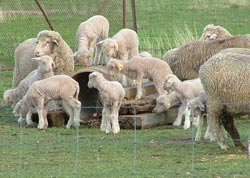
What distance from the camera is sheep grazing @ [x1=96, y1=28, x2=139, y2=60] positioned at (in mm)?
15992

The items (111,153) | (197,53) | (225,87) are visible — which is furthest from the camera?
(197,53)

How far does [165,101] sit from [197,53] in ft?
5.14

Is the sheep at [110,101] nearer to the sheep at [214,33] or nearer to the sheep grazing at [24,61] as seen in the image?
the sheep grazing at [24,61]

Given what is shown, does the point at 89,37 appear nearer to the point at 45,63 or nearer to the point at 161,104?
the point at 45,63

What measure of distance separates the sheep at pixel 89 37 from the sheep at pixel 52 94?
206 cm

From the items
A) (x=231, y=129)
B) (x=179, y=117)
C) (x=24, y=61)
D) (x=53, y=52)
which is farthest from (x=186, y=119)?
(x=24, y=61)

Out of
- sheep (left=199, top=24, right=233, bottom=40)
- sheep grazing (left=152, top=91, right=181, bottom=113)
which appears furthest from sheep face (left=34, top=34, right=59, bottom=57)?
sheep (left=199, top=24, right=233, bottom=40)

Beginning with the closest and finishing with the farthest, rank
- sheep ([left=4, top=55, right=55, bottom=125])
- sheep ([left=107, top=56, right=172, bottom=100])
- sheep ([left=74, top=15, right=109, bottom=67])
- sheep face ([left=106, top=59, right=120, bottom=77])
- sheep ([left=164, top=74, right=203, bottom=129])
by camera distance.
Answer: sheep ([left=164, top=74, right=203, bottom=129]) < sheep ([left=4, top=55, right=55, bottom=125]) < sheep ([left=107, top=56, right=172, bottom=100]) < sheep face ([left=106, top=59, right=120, bottom=77]) < sheep ([left=74, top=15, right=109, bottom=67])

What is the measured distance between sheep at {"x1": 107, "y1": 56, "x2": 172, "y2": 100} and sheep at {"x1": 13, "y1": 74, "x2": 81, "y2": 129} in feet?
3.63

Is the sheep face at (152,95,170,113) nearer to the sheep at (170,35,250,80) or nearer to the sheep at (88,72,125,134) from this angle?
the sheep at (88,72,125,134)

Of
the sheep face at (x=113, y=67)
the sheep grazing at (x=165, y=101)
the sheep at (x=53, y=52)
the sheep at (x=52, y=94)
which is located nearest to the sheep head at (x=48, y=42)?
the sheep at (x=53, y=52)

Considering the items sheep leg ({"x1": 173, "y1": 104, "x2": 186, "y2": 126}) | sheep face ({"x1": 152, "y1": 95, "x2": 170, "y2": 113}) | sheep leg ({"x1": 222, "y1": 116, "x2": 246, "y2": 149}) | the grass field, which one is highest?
sheep face ({"x1": 152, "y1": 95, "x2": 170, "y2": 113})

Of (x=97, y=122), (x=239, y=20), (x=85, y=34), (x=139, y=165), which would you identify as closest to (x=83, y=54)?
(x=85, y=34)

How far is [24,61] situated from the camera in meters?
16.6
